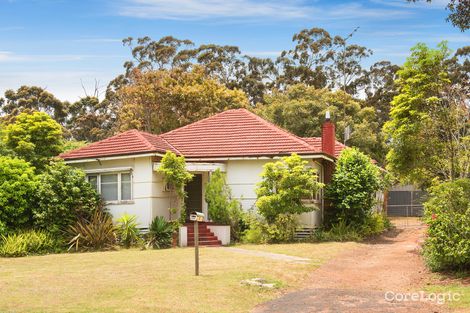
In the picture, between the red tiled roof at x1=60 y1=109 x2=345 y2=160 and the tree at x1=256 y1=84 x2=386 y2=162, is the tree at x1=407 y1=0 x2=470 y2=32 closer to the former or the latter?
the red tiled roof at x1=60 y1=109 x2=345 y2=160

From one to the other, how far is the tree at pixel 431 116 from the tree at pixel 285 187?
12.5 feet

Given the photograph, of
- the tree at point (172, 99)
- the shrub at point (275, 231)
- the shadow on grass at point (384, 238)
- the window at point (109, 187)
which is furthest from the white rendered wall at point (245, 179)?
the tree at point (172, 99)

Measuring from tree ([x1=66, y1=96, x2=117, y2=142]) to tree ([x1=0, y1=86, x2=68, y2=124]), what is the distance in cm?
134

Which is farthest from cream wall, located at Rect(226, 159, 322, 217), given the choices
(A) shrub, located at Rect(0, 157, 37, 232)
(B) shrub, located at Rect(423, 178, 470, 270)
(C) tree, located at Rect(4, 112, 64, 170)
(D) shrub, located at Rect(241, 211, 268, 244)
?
(B) shrub, located at Rect(423, 178, 470, 270)

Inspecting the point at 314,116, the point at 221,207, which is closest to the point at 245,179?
the point at 221,207

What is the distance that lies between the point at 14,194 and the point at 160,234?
5.40 metres

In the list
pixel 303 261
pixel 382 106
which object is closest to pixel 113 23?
pixel 303 261

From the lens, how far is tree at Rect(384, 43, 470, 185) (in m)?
19.2

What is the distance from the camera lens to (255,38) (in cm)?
2161

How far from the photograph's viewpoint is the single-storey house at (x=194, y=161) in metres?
23.0

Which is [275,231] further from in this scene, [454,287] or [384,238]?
[454,287]

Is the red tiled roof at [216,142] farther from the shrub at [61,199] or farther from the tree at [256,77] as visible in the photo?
the tree at [256,77]

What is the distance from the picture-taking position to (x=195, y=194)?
1006 inches

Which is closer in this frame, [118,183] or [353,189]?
[118,183]
